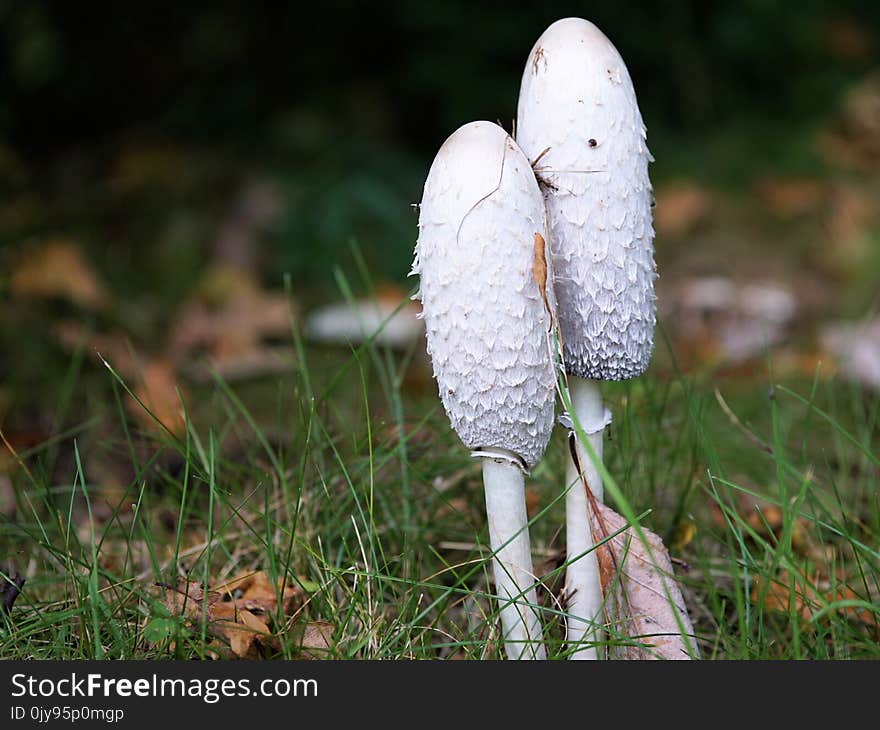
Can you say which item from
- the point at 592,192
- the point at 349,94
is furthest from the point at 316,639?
the point at 349,94

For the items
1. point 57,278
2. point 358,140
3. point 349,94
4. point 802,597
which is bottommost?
point 802,597

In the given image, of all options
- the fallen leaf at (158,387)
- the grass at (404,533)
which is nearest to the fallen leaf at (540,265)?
the grass at (404,533)

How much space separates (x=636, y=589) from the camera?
1.63 m

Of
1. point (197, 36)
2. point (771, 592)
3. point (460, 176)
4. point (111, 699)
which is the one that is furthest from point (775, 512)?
point (197, 36)

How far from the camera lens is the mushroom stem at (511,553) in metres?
1.53

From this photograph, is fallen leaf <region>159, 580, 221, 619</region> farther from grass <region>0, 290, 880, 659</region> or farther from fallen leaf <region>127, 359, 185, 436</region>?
fallen leaf <region>127, 359, 185, 436</region>

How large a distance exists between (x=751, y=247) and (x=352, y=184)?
1.66 m

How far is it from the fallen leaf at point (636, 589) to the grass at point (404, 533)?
0.06 metres

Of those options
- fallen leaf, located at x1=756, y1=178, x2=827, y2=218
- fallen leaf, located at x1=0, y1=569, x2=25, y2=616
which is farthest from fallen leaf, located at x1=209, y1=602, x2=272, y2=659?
fallen leaf, located at x1=756, y1=178, x2=827, y2=218

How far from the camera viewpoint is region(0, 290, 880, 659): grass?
1549 mm

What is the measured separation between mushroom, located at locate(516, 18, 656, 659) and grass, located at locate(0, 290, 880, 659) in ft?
0.84

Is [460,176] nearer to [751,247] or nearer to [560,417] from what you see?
[560,417]

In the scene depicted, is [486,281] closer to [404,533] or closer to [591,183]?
[591,183]

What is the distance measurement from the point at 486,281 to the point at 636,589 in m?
0.61
